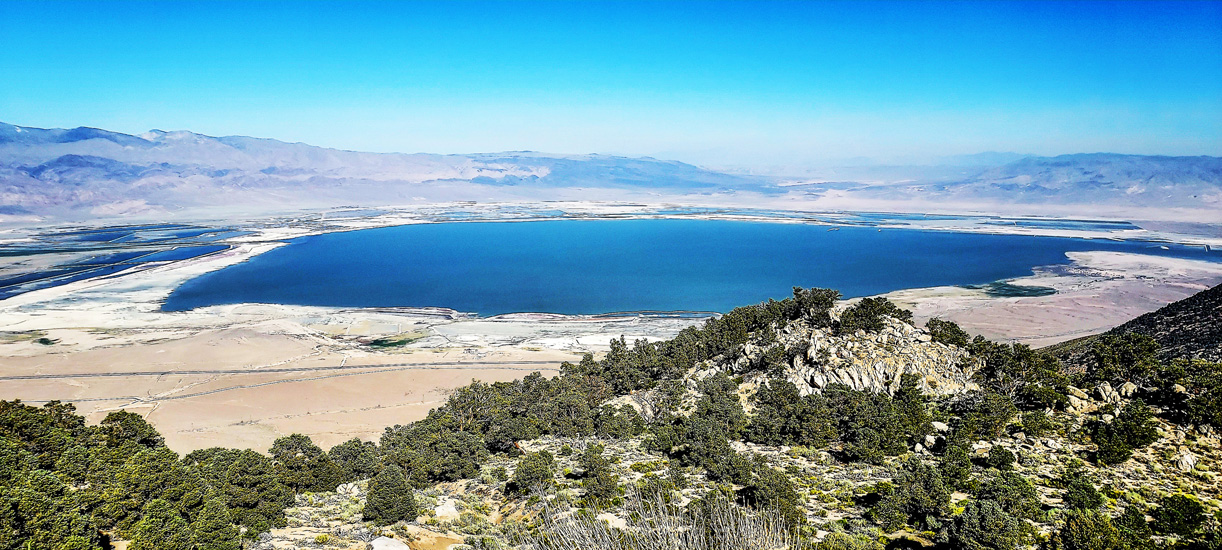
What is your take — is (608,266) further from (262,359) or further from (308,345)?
(262,359)

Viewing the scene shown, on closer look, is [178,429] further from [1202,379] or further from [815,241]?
[815,241]

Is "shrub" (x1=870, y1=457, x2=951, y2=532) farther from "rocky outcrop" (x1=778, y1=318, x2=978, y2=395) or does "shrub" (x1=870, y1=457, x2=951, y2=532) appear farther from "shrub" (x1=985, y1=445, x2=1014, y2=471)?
"rocky outcrop" (x1=778, y1=318, x2=978, y2=395)

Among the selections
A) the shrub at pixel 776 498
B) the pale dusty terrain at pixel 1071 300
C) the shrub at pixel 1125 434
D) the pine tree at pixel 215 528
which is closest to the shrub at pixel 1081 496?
the shrub at pixel 1125 434

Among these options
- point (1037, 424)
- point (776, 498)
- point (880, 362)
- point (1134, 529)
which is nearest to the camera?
point (1134, 529)

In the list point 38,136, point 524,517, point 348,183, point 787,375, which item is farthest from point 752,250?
point 38,136

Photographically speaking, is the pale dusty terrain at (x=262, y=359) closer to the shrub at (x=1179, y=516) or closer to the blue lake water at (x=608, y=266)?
the blue lake water at (x=608, y=266)

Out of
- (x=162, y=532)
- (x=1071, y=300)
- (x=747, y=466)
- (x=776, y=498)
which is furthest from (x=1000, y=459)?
(x=1071, y=300)

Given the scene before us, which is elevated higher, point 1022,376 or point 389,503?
point 1022,376

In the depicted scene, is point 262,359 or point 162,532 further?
point 262,359
